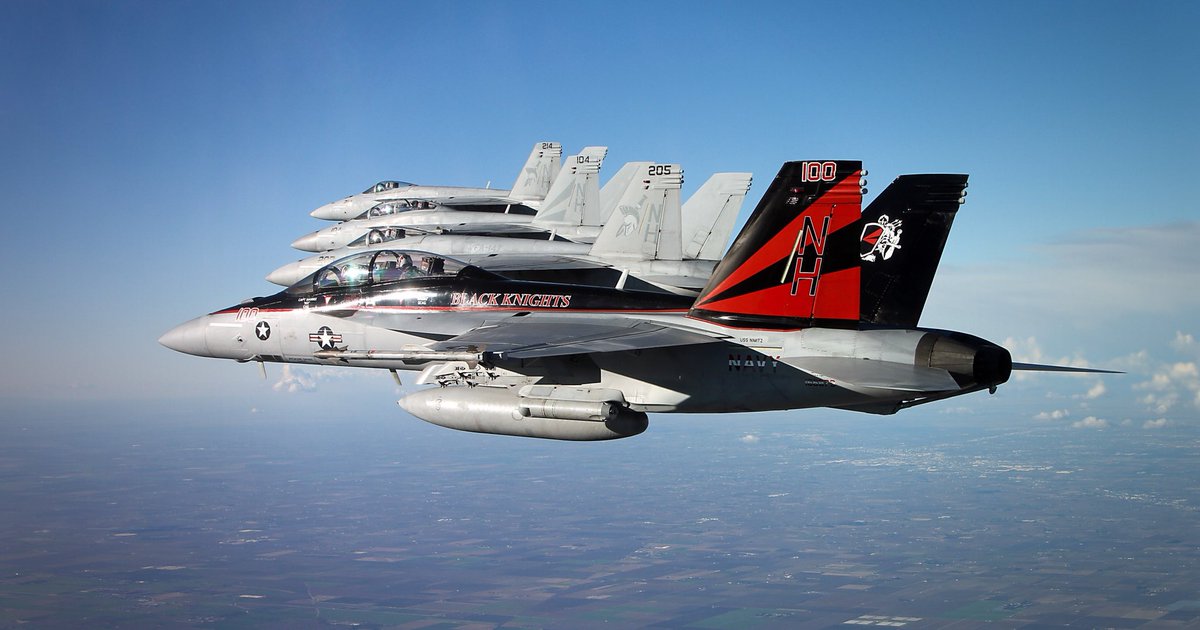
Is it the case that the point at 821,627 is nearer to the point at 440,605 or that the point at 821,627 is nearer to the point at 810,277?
the point at 440,605

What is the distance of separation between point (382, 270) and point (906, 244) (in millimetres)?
9755

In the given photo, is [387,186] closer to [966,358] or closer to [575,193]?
[575,193]

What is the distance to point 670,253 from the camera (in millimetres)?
24141

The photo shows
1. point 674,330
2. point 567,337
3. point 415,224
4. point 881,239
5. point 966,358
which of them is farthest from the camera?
point 415,224

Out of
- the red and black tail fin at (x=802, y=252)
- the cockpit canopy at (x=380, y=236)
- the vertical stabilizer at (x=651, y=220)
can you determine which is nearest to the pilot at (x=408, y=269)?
the red and black tail fin at (x=802, y=252)

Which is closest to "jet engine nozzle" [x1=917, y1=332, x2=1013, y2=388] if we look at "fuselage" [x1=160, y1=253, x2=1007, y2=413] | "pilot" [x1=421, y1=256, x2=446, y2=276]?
"fuselage" [x1=160, y1=253, x2=1007, y2=413]

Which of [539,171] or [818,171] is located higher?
[539,171]

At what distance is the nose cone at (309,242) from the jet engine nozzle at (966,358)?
2376 centimetres

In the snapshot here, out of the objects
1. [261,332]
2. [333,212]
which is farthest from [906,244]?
[333,212]

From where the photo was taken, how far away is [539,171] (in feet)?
126

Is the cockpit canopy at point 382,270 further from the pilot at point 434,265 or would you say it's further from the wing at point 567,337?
the wing at point 567,337

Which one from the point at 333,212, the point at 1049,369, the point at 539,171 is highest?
the point at 539,171

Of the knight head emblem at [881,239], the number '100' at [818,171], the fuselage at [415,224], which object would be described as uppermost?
the fuselage at [415,224]

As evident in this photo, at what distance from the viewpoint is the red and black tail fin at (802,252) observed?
1402 cm
